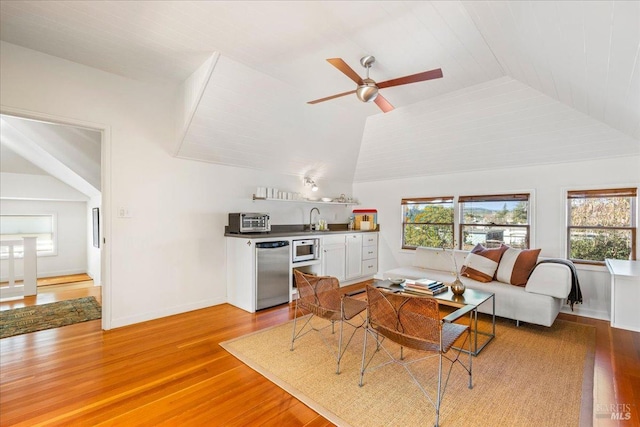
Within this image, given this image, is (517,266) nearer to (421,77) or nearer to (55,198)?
(421,77)

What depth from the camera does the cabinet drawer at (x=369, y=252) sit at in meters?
5.78

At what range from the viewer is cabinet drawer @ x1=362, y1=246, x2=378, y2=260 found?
578 centimetres

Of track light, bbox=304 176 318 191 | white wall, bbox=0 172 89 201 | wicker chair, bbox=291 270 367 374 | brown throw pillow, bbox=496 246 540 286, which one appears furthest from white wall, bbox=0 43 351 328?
white wall, bbox=0 172 89 201

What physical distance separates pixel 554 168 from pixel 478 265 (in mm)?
1834

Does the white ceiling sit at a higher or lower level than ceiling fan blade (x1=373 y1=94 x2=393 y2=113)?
lower

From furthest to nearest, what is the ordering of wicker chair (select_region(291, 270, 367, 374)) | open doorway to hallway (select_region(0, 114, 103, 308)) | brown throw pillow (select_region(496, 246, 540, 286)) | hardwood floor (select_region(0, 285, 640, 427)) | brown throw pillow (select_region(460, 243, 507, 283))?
open doorway to hallway (select_region(0, 114, 103, 308)), brown throw pillow (select_region(460, 243, 507, 283)), brown throw pillow (select_region(496, 246, 540, 286)), wicker chair (select_region(291, 270, 367, 374)), hardwood floor (select_region(0, 285, 640, 427))

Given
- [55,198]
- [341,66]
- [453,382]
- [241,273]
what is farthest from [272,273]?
[55,198]

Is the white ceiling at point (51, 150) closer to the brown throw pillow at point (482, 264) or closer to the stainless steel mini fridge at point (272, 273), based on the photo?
the stainless steel mini fridge at point (272, 273)

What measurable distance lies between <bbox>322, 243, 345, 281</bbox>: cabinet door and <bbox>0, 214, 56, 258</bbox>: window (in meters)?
6.18

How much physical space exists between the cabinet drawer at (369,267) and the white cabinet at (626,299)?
3.57 m

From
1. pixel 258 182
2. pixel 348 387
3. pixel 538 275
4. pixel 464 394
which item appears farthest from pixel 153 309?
pixel 538 275

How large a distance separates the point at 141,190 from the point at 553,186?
5.57 meters

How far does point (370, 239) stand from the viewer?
5.92 m

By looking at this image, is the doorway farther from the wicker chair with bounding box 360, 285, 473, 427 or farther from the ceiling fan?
the wicker chair with bounding box 360, 285, 473, 427
